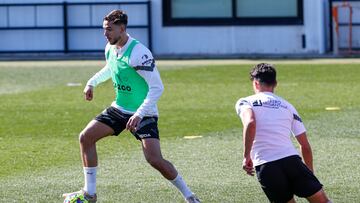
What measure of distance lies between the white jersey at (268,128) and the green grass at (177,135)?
7.87ft

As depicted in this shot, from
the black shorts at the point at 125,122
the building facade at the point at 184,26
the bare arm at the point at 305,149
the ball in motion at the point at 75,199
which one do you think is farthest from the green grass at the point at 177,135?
the building facade at the point at 184,26

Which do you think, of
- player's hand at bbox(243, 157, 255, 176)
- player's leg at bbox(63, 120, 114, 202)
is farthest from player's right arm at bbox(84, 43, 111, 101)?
player's hand at bbox(243, 157, 255, 176)

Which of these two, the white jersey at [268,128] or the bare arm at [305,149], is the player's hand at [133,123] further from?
the bare arm at [305,149]

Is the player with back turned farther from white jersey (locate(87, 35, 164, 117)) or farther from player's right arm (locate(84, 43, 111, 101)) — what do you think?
player's right arm (locate(84, 43, 111, 101))

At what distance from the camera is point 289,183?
9.02 m

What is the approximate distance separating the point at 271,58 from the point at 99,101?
41.4 ft

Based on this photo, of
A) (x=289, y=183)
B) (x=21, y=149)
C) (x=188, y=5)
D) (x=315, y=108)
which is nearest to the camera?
(x=289, y=183)

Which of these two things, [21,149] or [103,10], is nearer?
[21,149]

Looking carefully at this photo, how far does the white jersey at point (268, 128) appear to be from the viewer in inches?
357

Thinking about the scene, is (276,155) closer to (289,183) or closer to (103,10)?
(289,183)

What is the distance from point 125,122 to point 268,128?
252cm

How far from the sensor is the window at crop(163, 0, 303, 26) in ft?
118

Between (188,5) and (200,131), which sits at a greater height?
(188,5)

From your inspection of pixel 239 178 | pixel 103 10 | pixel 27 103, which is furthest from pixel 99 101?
pixel 103 10
